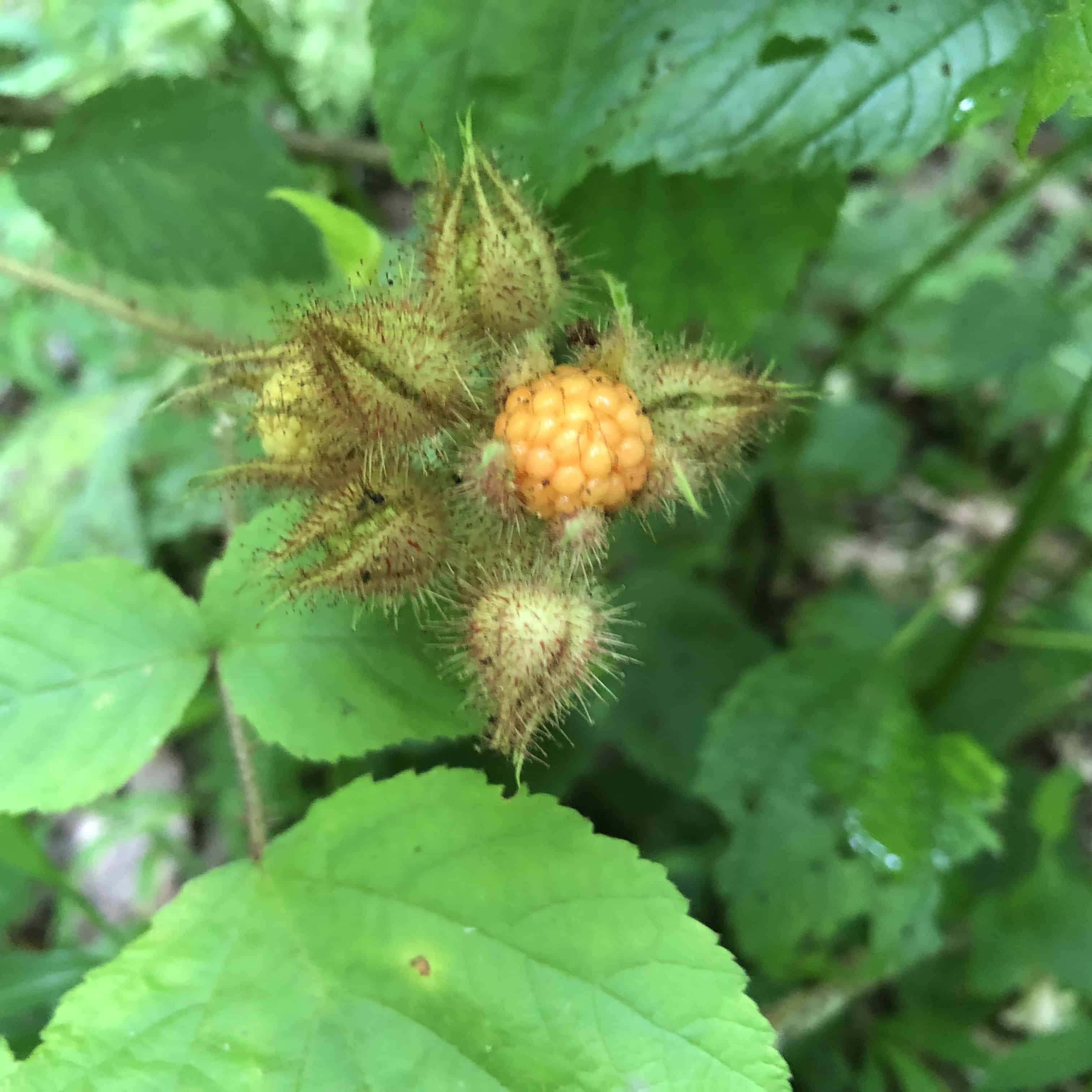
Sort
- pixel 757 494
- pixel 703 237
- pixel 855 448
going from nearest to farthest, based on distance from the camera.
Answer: pixel 703 237 < pixel 757 494 < pixel 855 448

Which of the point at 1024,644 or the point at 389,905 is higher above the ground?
the point at 389,905

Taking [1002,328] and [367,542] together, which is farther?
[1002,328]

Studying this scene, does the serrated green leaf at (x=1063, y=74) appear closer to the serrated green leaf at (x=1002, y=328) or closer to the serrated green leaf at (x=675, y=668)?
the serrated green leaf at (x=675, y=668)

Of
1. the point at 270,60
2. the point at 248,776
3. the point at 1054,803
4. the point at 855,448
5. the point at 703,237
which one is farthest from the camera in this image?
the point at 855,448

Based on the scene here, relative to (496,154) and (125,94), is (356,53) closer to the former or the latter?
(125,94)

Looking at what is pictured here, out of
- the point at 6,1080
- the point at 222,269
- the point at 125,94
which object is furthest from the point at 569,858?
the point at 125,94

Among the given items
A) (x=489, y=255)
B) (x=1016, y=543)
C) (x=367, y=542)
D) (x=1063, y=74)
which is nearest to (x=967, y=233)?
(x=1016, y=543)

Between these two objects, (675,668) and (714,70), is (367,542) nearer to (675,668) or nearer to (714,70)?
(714,70)

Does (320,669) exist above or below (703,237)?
below

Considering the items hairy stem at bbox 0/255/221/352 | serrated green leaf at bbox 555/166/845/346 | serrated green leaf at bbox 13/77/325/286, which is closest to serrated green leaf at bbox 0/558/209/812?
hairy stem at bbox 0/255/221/352
